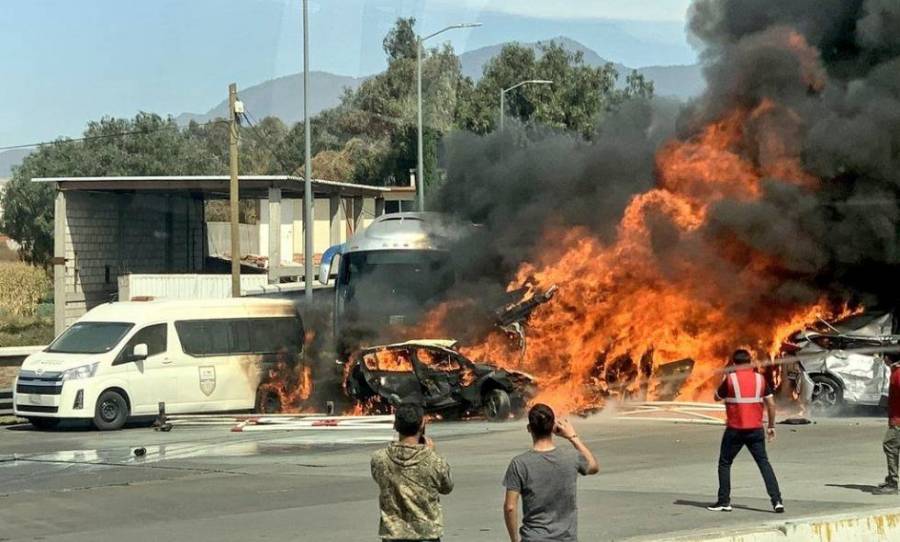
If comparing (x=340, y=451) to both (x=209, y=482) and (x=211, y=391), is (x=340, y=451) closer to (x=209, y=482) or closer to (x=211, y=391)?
(x=209, y=482)

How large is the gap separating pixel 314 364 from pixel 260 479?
30.8 ft

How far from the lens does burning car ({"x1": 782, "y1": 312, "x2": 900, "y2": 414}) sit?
66.1 feet

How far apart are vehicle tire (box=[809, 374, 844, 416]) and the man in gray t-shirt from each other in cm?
1428

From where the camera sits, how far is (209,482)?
14391 mm

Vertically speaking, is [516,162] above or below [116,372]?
above

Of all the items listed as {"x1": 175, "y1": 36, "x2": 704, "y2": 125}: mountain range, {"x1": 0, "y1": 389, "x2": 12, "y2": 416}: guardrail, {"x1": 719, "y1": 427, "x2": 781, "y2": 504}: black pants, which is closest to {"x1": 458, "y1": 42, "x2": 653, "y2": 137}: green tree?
{"x1": 175, "y1": 36, "x2": 704, "y2": 125}: mountain range

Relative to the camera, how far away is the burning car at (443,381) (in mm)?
20453

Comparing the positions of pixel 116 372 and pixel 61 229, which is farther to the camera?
pixel 61 229

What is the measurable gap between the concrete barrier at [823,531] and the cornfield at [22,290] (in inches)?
2060

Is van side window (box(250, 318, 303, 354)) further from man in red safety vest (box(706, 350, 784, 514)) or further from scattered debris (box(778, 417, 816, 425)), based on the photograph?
man in red safety vest (box(706, 350, 784, 514))

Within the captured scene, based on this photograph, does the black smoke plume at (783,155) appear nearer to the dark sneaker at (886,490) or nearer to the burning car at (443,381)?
the burning car at (443,381)

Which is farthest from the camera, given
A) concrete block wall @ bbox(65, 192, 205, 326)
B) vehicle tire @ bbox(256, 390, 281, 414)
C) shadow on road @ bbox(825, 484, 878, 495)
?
concrete block wall @ bbox(65, 192, 205, 326)

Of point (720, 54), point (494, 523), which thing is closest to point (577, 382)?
point (720, 54)

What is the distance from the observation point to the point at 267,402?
926 inches
